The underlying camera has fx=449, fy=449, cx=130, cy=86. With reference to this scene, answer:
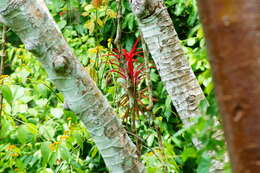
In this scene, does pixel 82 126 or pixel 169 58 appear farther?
pixel 82 126

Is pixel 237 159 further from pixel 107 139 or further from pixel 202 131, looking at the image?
pixel 107 139

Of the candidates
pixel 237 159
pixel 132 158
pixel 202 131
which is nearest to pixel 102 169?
pixel 132 158

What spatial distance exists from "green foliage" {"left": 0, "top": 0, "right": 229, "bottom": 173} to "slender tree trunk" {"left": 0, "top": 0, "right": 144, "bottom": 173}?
18 cm

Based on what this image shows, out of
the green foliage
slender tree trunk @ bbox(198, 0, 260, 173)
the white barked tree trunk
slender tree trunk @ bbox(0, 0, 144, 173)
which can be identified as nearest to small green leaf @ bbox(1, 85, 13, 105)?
the green foliage

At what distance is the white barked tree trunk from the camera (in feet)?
4.73

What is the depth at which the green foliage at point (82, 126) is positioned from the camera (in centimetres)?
98

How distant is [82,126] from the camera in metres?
2.14

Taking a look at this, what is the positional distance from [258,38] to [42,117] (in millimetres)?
2461

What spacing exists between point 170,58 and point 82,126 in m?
0.81

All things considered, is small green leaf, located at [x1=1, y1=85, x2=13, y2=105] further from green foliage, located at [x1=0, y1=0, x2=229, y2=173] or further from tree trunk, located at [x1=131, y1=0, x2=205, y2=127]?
tree trunk, located at [x1=131, y1=0, x2=205, y2=127]

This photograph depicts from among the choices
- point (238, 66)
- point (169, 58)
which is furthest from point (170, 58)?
point (238, 66)

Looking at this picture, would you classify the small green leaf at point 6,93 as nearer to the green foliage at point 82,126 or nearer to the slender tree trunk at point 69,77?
the green foliage at point 82,126

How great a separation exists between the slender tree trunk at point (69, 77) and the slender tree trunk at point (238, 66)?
694mm

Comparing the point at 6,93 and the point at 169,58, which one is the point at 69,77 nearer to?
the point at 169,58
